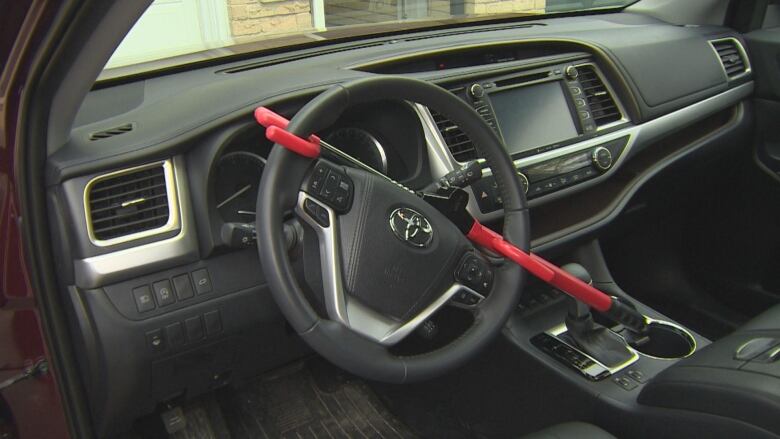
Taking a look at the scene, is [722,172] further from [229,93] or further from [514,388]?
[229,93]

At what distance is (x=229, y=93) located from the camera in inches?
55.3

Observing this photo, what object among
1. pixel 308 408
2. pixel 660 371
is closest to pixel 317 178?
pixel 660 371

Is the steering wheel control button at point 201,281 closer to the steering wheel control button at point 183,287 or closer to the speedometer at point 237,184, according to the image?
the steering wheel control button at point 183,287

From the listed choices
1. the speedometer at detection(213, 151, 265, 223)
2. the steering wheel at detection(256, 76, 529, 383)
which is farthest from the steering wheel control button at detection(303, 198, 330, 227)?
the speedometer at detection(213, 151, 265, 223)

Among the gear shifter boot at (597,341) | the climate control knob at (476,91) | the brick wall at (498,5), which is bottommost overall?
the gear shifter boot at (597,341)

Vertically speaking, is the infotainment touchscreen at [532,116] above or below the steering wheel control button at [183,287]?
above

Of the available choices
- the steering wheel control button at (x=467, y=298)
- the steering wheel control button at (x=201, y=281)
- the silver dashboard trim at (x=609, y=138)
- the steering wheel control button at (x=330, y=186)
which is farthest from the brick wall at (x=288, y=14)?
the steering wheel control button at (x=467, y=298)

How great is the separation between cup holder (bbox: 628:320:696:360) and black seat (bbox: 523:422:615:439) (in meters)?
0.51

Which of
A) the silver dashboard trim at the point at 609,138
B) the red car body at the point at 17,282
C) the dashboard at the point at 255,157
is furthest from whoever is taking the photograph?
the silver dashboard trim at the point at 609,138

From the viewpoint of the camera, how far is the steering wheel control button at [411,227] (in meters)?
1.21

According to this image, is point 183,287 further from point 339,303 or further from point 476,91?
point 476,91

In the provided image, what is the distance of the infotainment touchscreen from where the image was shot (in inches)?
69.4

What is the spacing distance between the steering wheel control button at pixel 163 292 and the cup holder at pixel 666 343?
1164 mm

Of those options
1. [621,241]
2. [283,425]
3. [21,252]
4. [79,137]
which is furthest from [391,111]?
[621,241]
